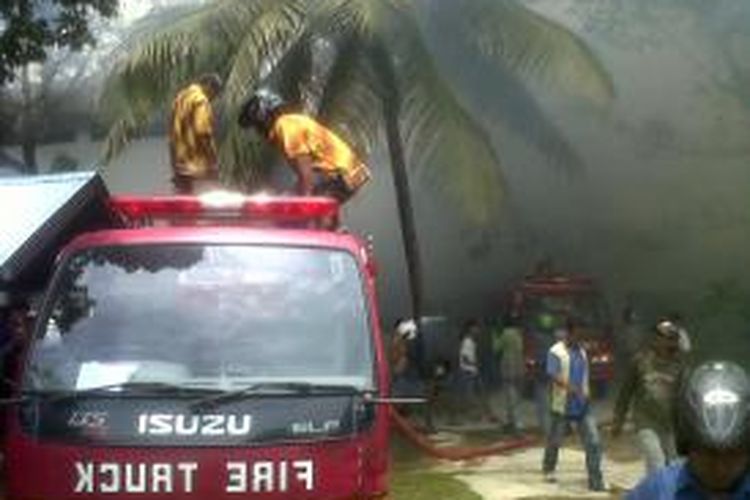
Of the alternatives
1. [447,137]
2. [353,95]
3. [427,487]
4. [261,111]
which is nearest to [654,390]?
[261,111]

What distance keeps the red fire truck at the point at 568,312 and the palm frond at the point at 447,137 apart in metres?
4.65

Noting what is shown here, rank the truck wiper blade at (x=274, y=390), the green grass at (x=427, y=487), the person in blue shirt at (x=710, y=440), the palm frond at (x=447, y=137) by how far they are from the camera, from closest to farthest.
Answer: the person in blue shirt at (x=710, y=440) → the truck wiper blade at (x=274, y=390) → the green grass at (x=427, y=487) → the palm frond at (x=447, y=137)

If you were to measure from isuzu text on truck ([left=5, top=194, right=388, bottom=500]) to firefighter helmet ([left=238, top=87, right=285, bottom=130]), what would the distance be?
1.56m

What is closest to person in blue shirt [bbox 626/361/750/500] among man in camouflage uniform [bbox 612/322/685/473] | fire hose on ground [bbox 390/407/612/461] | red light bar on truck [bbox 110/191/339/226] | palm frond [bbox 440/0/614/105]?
red light bar on truck [bbox 110/191/339/226]

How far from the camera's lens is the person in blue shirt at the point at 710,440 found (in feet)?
10.2

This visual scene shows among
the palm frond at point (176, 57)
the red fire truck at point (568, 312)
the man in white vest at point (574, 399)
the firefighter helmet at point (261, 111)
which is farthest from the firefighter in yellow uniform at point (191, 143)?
the red fire truck at point (568, 312)

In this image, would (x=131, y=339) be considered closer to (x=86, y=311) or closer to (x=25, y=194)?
(x=86, y=311)

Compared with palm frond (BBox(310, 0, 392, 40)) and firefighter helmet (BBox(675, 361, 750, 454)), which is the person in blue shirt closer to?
firefighter helmet (BBox(675, 361, 750, 454))

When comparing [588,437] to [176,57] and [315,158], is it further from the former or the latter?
[176,57]

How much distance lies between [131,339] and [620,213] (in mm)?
22492

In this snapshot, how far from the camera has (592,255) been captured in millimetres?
28016

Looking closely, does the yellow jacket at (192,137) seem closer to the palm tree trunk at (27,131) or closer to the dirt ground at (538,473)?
the dirt ground at (538,473)

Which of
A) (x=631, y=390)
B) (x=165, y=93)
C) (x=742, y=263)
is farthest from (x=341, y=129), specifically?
(x=742, y=263)

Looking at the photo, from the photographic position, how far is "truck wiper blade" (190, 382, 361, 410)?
5.99 meters
